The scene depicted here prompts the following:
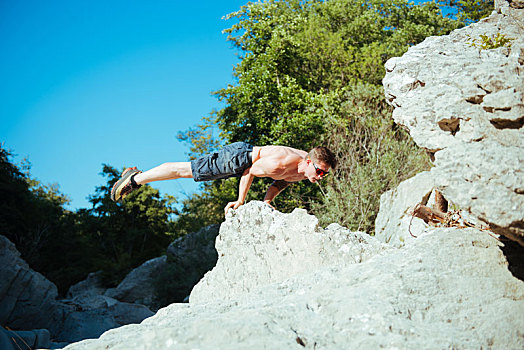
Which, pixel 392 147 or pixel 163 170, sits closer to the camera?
pixel 163 170

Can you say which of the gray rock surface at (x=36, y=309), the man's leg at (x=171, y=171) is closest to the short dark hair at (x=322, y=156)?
the man's leg at (x=171, y=171)

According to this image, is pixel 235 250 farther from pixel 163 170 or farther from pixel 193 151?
pixel 193 151

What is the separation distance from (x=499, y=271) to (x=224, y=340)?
191cm

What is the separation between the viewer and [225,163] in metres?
5.58

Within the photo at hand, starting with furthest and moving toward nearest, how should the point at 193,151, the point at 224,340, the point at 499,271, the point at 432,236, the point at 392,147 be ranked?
the point at 193,151 → the point at 392,147 → the point at 432,236 → the point at 499,271 → the point at 224,340

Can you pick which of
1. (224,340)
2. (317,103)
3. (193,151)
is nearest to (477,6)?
(317,103)

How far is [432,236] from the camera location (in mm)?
3104

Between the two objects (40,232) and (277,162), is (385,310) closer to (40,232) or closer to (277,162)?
(277,162)

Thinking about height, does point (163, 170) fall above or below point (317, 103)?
below

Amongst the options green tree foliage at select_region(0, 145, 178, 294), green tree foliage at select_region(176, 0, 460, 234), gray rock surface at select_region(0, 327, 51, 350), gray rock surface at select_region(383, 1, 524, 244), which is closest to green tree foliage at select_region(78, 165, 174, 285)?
green tree foliage at select_region(0, 145, 178, 294)

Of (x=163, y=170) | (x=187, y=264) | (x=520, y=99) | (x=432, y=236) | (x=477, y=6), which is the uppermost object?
(x=477, y=6)

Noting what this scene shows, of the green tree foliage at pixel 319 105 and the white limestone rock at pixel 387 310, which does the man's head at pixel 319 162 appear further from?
the green tree foliage at pixel 319 105

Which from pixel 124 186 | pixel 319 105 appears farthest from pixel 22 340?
pixel 319 105

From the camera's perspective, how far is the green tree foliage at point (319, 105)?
1030 centimetres
